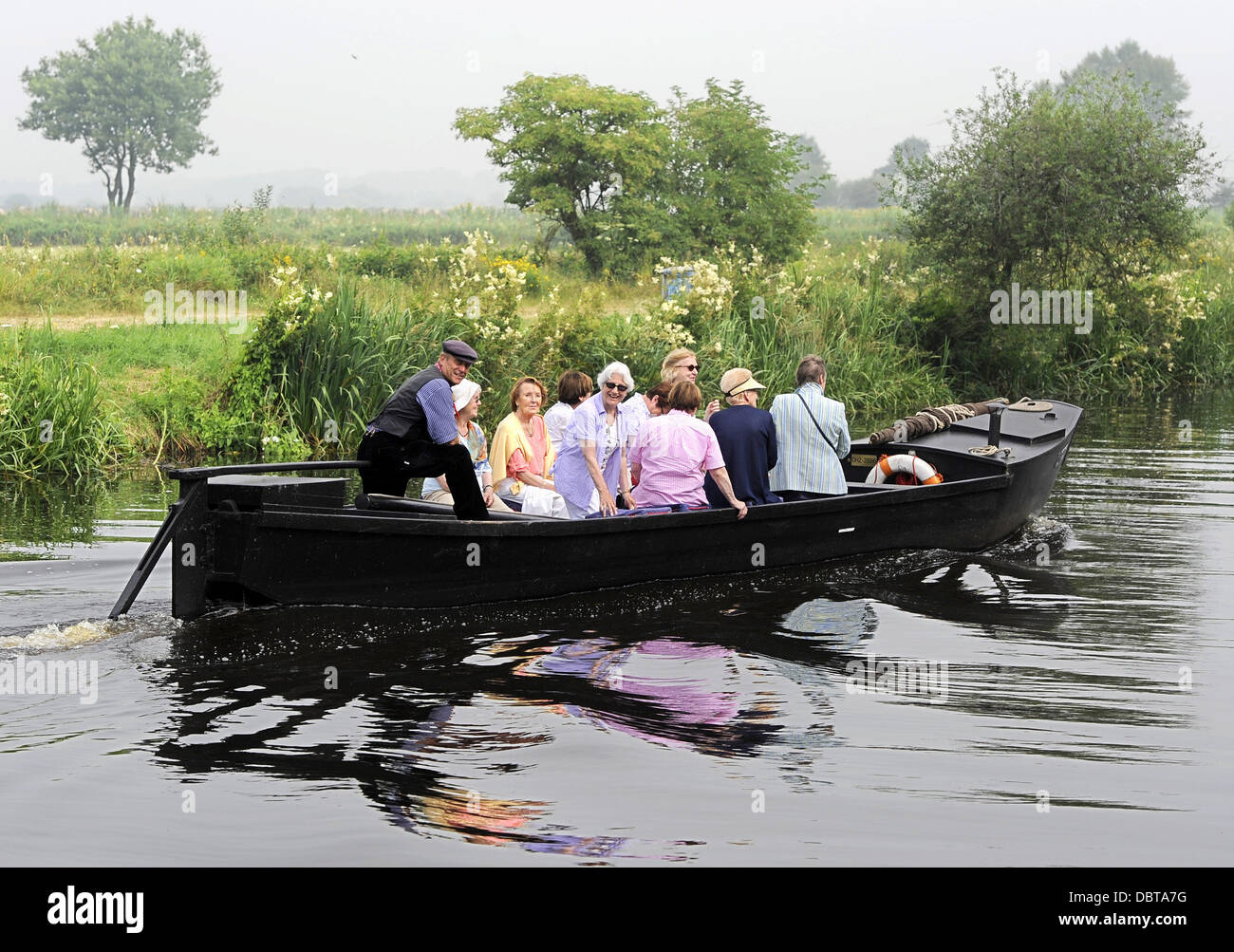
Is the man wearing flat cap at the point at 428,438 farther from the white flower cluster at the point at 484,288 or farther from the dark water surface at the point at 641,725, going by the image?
the white flower cluster at the point at 484,288

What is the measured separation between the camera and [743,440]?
9070mm

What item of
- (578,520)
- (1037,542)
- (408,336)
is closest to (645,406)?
(578,520)

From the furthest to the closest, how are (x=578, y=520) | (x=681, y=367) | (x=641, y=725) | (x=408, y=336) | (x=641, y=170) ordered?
(x=641, y=170) < (x=408, y=336) < (x=681, y=367) < (x=578, y=520) < (x=641, y=725)

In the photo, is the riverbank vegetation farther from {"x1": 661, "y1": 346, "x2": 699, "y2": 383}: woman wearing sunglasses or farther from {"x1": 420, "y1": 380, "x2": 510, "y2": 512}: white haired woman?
{"x1": 661, "y1": 346, "x2": 699, "y2": 383}: woman wearing sunglasses

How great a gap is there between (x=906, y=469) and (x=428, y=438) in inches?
181

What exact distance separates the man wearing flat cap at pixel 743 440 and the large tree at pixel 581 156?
19.0 metres

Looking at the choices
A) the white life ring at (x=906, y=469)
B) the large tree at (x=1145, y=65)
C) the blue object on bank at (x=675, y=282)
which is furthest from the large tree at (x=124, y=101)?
the large tree at (x=1145, y=65)

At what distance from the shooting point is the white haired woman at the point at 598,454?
8859 mm

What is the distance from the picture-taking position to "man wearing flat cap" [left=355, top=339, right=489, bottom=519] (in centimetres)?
782

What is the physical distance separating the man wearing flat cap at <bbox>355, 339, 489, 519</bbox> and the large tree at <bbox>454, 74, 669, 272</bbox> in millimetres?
20218

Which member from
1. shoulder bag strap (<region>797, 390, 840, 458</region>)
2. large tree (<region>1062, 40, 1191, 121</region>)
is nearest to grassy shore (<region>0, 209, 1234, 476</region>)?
shoulder bag strap (<region>797, 390, 840, 458</region>)

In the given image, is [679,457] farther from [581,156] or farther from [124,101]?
[124,101]

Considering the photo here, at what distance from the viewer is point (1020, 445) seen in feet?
39.7

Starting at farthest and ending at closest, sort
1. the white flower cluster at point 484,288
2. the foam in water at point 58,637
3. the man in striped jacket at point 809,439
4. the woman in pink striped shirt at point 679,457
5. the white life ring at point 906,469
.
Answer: the white flower cluster at point 484,288, the white life ring at point 906,469, the man in striped jacket at point 809,439, the woman in pink striped shirt at point 679,457, the foam in water at point 58,637
